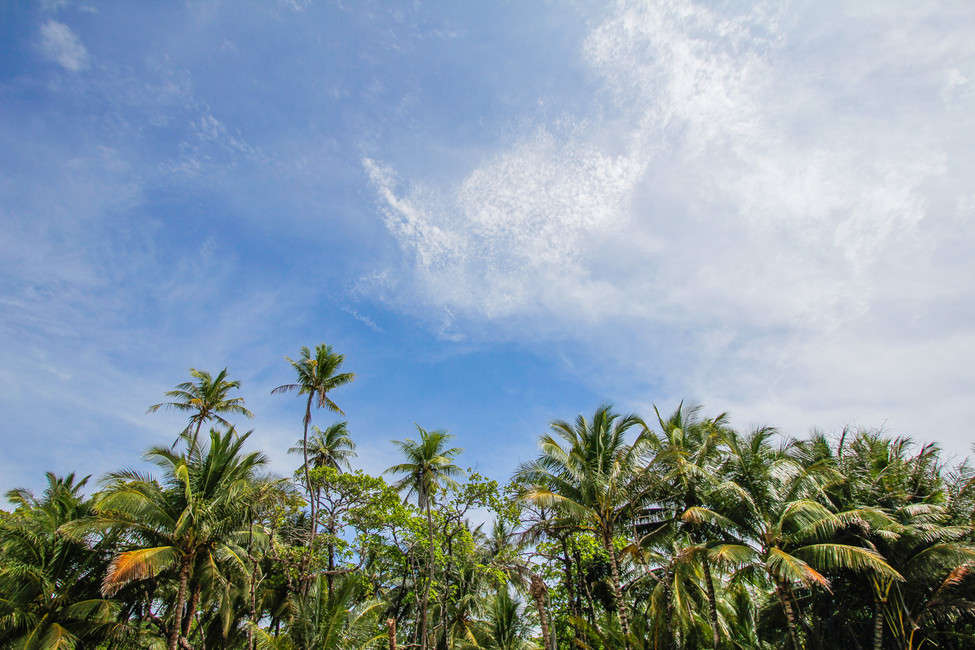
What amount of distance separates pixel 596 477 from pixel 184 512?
13276 millimetres

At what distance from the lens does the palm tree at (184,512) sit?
15.1 m

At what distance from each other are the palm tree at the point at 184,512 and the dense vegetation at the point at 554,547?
71 mm

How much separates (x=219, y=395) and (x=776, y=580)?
26655 millimetres

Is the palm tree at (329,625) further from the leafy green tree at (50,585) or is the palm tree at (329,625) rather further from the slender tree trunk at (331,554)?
the leafy green tree at (50,585)

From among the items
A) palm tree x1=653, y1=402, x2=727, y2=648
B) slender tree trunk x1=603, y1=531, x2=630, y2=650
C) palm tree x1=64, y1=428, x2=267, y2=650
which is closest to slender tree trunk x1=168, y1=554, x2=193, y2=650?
palm tree x1=64, y1=428, x2=267, y2=650

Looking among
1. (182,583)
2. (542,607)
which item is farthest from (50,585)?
(542,607)

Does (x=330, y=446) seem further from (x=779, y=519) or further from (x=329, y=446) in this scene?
(x=779, y=519)

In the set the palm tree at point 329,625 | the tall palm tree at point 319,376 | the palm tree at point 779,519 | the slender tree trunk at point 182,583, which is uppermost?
the tall palm tree at point 319,376

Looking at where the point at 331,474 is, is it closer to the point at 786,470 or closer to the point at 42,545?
the point at 42,545

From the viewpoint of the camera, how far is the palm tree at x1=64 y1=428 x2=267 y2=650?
15125 millimetres

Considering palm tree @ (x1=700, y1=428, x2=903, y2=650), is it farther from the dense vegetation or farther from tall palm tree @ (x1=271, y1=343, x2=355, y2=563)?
tall palm tree @ (x1=271, y1=343, x2=355, y2=563)

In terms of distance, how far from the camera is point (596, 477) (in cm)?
1838

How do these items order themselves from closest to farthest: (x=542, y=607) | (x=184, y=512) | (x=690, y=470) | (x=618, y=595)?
(x=542, y=607) → (x=184, y=512) → (x=618, y=595) → (x=690, y=470)

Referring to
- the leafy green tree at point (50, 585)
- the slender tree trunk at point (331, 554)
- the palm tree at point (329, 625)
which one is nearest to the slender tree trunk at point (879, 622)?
the palm tree at point (329, 625)
